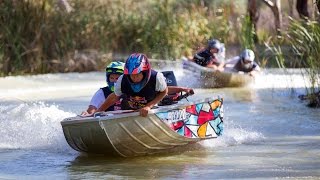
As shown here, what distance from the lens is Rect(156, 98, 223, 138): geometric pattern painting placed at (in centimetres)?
1039

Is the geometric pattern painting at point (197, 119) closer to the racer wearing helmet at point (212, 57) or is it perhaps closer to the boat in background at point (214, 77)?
the boat in background at point (214, 77)

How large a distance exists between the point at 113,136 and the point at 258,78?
37.7 ft

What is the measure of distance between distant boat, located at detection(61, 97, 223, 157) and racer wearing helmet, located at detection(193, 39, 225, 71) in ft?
29.7

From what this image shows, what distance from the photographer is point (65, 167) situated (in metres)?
10.0

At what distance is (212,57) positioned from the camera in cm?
2022

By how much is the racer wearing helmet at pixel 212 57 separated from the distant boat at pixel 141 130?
356 inches

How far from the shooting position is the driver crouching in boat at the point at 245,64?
20375 mm

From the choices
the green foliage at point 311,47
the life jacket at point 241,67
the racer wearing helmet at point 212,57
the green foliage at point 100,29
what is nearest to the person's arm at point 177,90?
the green foliage at point 311,47

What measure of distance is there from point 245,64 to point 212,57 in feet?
3.31

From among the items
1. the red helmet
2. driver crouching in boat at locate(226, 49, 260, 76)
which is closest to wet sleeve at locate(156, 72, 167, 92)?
the red helmet

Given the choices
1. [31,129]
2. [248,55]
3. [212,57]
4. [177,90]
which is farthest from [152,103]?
[248,55]

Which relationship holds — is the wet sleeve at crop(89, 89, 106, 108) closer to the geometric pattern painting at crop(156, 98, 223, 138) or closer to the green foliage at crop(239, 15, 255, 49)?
the geometric pattern painting at crop(156, 98, 223, 138)

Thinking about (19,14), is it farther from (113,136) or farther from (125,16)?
(113,136)

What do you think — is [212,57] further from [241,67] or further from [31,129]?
[31,129]
